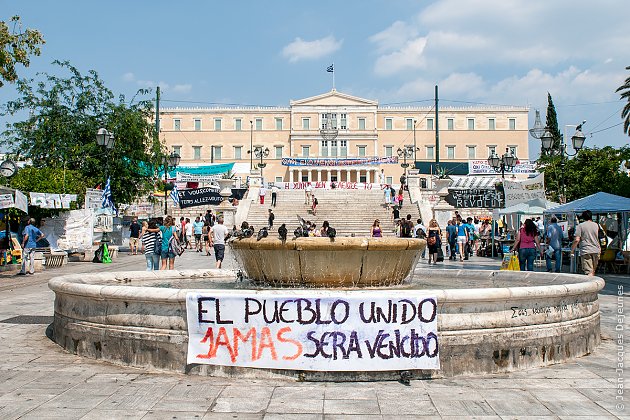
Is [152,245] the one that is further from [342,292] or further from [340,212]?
[340,212]

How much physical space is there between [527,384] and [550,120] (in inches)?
2732

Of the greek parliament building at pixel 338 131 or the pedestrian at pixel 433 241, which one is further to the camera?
the greek parliament building at pixel 338 131

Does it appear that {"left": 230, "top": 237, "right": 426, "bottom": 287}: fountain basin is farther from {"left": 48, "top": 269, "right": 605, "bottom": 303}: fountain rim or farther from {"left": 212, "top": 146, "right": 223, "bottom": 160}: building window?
{"left": 212, "top": 146, "right": 223, "bottom": 160}: building window

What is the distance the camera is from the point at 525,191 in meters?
21.1

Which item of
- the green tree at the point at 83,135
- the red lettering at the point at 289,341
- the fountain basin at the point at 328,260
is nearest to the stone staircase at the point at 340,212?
the green tree at the point at 83,135

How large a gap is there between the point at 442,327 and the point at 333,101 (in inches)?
3222

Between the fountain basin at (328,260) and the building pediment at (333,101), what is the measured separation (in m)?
79.9

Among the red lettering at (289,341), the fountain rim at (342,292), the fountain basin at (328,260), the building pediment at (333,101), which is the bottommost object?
the red lettering at (289,341)

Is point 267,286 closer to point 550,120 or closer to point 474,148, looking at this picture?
point 550,120

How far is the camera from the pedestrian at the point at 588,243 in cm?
1208

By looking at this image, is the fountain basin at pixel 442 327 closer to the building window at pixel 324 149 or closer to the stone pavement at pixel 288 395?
the stone pavement at pixel 288 395

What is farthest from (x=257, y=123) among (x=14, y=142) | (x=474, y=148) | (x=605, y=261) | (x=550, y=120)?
(x=605, y=261)

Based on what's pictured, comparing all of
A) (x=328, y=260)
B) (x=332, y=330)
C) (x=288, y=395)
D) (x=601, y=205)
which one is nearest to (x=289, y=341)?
(x=332, y=330)

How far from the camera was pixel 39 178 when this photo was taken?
22.4 m
